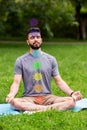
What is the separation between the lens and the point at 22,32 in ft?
91.8

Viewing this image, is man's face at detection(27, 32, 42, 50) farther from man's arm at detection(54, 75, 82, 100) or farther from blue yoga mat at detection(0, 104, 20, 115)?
blue yoga mat at detection(0, 104, 20, 115)

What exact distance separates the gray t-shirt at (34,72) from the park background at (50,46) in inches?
29.3

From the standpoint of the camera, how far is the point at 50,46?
25.2 meters

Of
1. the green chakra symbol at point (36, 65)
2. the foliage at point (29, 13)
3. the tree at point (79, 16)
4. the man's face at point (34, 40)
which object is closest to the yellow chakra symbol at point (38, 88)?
the green chakra symbol at point (36, 65)

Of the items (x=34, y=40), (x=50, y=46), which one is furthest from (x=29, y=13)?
(x=34, y=40)

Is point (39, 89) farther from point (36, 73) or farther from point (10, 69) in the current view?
point (10, 69)

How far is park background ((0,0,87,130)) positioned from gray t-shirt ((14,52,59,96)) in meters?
0.74

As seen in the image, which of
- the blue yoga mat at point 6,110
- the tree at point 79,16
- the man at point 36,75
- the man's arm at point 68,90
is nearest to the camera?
the blue yoga mat at point 6,110

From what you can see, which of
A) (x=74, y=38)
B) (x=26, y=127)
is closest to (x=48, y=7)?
(x=74, y=38)

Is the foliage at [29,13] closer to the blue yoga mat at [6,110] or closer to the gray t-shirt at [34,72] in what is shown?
the gray t-shirt at [34,72]

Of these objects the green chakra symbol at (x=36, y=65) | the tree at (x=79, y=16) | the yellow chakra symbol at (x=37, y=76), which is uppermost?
the green chakra symbol at (x=36, y=65)

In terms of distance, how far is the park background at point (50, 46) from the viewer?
6.16m

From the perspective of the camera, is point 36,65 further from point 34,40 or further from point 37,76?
point 34,40

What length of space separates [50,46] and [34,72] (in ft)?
59.2
